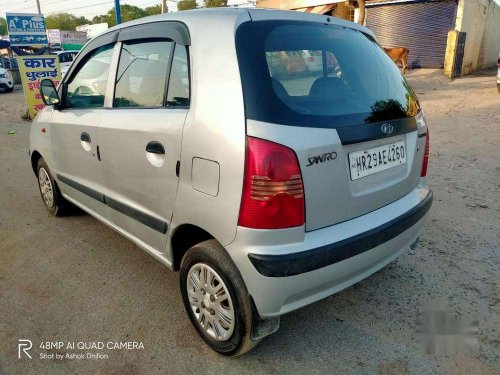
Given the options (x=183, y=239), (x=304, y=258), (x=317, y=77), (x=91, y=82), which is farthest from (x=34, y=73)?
(x=304, y=258)

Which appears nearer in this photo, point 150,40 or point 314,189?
point 314,189

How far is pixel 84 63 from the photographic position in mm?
3211

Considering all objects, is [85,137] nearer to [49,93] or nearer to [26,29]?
[49,93]

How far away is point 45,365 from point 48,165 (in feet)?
7.23

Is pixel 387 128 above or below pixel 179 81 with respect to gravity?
below

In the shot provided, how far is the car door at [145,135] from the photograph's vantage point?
2.17 metres

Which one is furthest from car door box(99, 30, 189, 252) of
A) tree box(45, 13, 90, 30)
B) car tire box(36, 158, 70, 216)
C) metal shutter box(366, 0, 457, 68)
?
tree box(45, 13, 90, 30)

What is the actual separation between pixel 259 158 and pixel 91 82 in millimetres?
2029

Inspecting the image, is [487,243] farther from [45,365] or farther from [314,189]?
[45,365]

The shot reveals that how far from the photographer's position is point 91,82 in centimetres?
308

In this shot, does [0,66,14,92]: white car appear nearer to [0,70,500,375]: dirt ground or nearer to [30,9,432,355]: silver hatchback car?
[0,70,500,375]: dirt ground

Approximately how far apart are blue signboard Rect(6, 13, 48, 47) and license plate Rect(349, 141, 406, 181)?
14344mm

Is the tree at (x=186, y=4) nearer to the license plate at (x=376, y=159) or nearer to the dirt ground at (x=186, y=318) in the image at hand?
the dirt ground at (x=186, y=318)

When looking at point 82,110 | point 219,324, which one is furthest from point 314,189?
point 82,110
